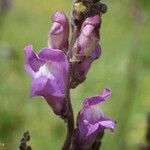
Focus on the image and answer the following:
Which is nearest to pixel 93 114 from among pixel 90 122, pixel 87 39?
pixel 90 122

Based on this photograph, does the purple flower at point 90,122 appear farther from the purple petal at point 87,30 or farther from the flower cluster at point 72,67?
the purple petal at point 87,30

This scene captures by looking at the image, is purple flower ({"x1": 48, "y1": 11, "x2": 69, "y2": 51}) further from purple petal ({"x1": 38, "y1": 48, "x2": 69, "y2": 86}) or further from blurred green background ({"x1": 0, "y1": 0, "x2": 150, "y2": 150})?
blurred green background ({"x1": 0, "y1": 0, "x2": 150, "y2": 150})

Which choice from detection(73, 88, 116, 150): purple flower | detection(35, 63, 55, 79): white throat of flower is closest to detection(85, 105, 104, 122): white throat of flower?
detection(73, 88, 116, 150): purple flower

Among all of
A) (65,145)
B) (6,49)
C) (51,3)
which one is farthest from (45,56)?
(51,3)

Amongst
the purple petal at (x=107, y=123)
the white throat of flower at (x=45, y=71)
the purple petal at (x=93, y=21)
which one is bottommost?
the purple petal at (x=107, y=123)

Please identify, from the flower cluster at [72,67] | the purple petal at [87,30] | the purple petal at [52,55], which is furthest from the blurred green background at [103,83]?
the purple petal at [87,30]

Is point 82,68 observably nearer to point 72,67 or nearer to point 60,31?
point 72,67

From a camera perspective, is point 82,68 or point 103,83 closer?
point 82,68
